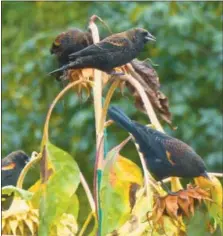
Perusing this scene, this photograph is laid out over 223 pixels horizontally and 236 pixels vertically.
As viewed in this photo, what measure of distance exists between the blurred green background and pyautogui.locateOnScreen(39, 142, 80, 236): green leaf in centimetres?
238

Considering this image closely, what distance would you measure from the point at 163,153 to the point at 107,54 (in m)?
0.22

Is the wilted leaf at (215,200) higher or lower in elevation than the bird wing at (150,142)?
lower

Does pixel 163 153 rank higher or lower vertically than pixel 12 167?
higher

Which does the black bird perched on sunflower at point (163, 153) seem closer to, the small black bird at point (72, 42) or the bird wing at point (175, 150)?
the bird wing at point (175, 150)

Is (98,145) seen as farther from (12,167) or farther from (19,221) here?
(12,167)

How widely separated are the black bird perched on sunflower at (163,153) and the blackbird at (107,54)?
113mm

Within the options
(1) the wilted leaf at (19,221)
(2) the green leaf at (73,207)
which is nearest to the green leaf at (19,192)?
(1) the wilted leaf at (19,221)

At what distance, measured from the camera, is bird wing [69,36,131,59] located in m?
1.80

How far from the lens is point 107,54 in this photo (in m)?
1.80

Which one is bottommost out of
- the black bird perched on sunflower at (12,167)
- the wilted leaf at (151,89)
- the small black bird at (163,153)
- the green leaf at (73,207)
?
the black bird perched on sunflower at (12,167)

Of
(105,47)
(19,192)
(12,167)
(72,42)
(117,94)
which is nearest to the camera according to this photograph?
(19,192)

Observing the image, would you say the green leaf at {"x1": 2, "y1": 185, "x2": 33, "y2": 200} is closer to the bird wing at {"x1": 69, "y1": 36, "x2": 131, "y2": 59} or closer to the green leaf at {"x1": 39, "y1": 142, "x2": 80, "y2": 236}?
the green leaf at {"x1": 39, "y1": 142, "x2": 80, "y2": 236}

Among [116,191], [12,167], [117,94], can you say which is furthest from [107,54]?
[117,94]

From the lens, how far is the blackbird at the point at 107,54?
1.78 meters
